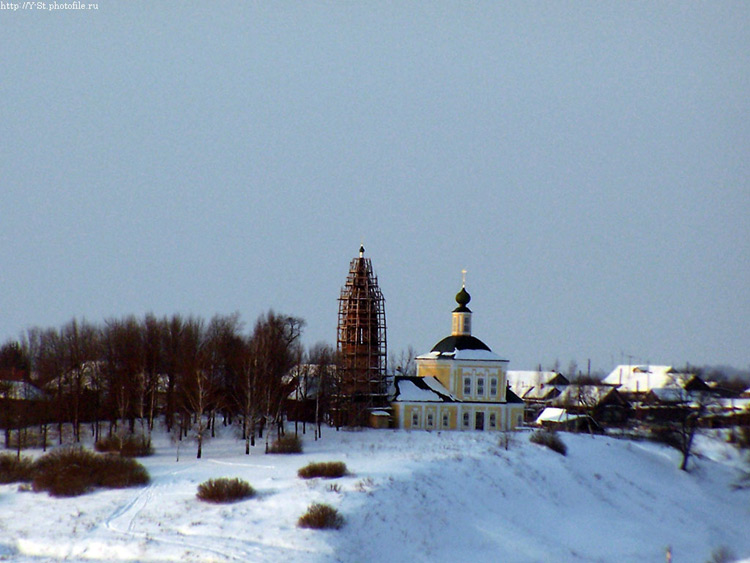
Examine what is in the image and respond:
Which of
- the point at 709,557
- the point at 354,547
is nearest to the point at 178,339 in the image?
the point at 354,547

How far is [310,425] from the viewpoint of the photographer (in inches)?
2183

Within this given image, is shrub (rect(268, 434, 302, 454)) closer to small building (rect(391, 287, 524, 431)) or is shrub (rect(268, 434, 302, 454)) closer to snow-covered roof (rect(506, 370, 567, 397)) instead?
small building (rect(391, 287, 524, 431))

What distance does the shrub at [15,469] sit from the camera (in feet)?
120

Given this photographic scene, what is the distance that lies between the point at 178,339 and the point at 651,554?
96.8 ft

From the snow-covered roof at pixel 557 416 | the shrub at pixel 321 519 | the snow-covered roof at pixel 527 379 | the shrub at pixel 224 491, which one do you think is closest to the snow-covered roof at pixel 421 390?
the snow-covered roof at pixel 557 416

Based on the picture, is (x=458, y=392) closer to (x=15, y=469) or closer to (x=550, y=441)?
(x=550, y=441)

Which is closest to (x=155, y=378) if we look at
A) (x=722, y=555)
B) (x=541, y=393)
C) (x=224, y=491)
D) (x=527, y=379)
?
(x=224, y=491)

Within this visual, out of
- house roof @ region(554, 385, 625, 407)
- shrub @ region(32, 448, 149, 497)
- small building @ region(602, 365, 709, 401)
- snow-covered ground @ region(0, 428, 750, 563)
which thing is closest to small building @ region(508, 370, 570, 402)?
small building @ region(602, 365, 709, 401)

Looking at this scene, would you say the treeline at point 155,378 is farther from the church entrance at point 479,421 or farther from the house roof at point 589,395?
the house roof at point 589,395

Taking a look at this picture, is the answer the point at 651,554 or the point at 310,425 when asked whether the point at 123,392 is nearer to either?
the point at 310,425

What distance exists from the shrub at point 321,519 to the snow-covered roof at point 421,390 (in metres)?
28.0

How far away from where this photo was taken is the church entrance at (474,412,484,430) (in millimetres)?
60938

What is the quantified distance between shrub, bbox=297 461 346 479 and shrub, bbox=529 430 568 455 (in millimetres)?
14301

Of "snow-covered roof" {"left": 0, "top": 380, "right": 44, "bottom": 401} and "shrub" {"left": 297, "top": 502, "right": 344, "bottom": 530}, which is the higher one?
"snow-covered roof" {"left": 0, "top": 380, "right": 44, "bottom": 401}
